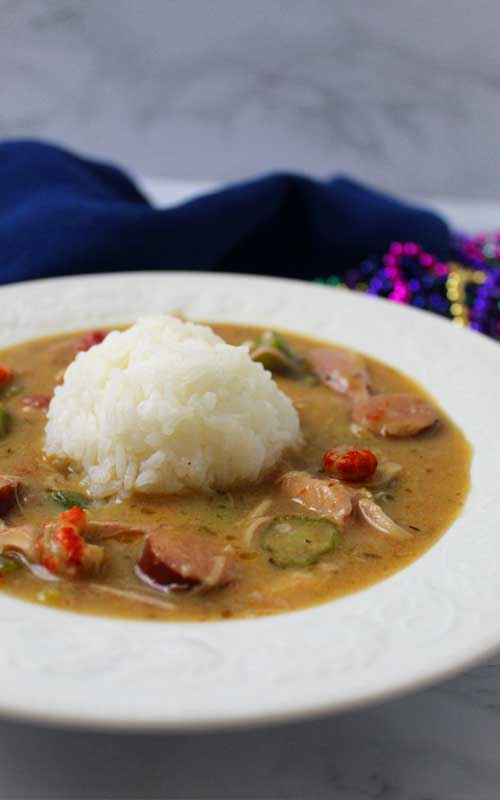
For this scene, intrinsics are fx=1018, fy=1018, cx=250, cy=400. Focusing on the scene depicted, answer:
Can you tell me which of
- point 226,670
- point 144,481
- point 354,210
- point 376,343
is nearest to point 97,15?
point 354,210

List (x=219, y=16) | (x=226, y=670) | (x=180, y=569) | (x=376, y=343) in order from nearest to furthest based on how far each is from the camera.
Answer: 1. (x=226, y=670)
2. (x=180, y=569)
3. (x=376, y=343)
4. (x=219, y=16)

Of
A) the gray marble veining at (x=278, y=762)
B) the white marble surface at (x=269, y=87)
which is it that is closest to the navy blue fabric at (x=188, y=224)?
the white marble surface at (x=269, y=87)

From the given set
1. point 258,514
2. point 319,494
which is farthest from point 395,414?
point 258,514

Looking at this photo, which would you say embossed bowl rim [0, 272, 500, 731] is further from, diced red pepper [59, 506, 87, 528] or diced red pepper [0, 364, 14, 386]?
diced red pepper [0, 364, 14, 386]

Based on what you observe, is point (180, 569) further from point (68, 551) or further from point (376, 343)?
point (376, 343)

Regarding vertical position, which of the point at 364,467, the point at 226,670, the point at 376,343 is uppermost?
the point at 226,670

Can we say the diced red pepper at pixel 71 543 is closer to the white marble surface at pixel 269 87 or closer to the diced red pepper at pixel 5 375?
the diced red pepper at pixel 5 375
